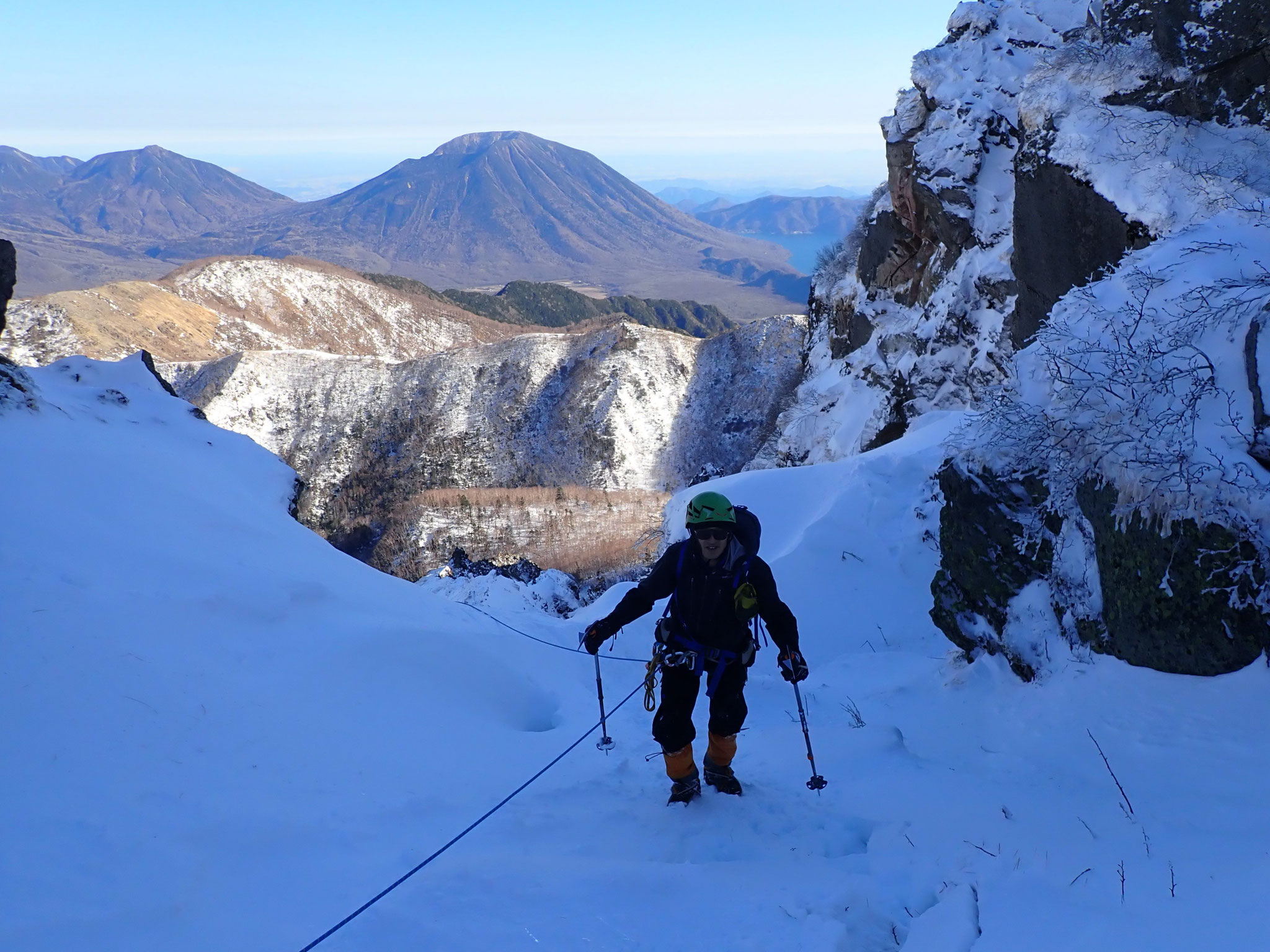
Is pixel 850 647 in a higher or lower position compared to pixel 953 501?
lower

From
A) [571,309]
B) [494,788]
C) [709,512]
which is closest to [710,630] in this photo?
[709,512]

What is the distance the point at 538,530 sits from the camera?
33.3 m

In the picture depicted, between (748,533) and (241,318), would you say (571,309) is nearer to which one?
(241,318)

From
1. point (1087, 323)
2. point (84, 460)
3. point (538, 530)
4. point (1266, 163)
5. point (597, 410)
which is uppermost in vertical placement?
point (1266, 163)

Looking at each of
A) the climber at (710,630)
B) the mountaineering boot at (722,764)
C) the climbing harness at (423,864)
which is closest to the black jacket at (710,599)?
the climber at (710,630)

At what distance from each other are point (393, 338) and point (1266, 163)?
291 ft

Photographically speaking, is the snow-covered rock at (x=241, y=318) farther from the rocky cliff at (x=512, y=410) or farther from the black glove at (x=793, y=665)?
the black glove at (x=793, y=665)

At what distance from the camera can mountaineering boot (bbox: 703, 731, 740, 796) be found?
15.1 ft

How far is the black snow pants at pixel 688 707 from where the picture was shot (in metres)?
4.54

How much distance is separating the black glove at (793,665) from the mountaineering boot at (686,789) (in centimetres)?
93

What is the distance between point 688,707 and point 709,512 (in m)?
1.34

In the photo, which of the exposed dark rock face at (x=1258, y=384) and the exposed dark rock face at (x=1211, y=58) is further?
the exposed dark rock face at (x=1211, y=58)

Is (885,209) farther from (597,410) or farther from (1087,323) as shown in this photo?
(597,410)

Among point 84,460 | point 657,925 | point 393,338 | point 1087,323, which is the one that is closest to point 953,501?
point 1087,323
